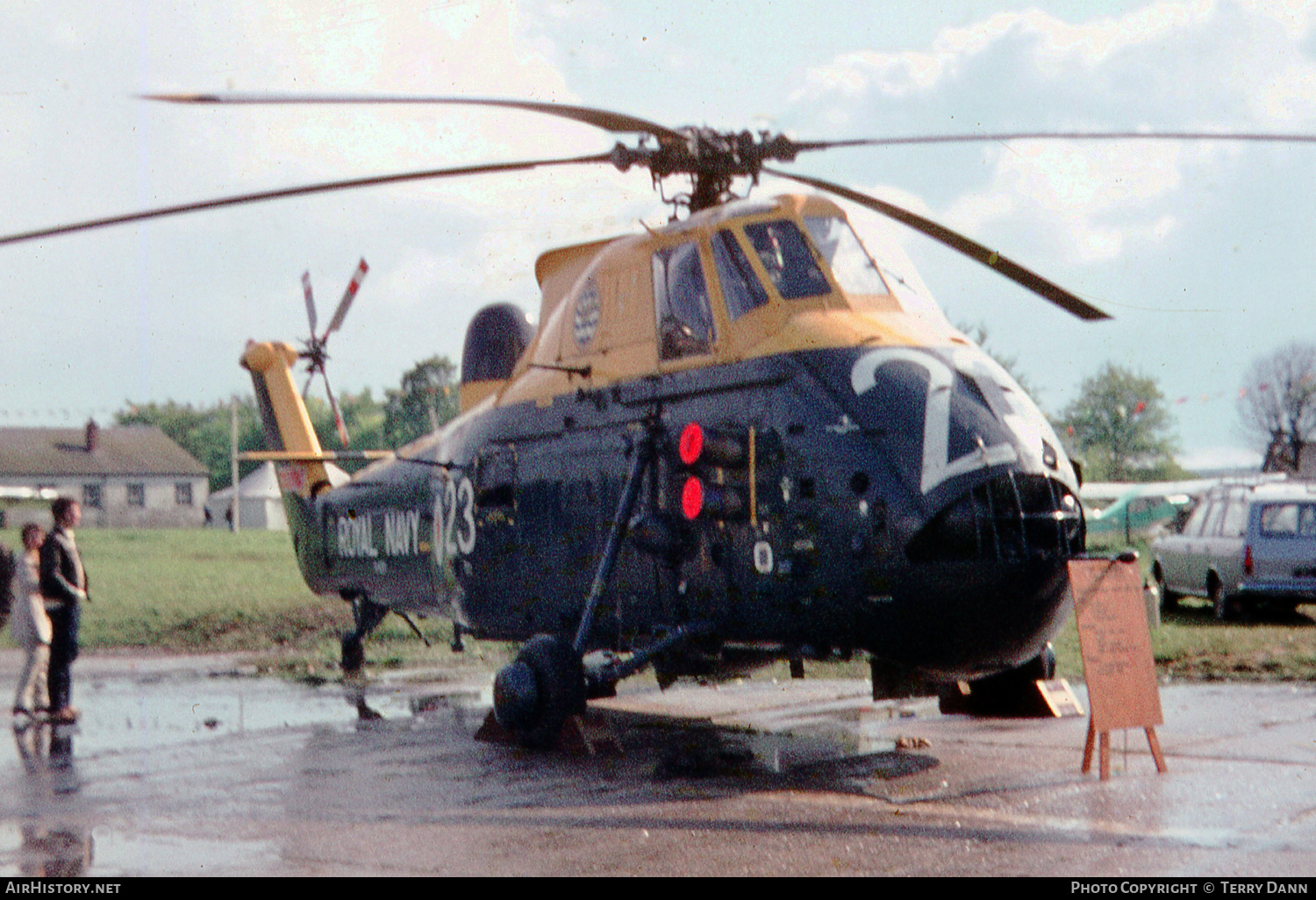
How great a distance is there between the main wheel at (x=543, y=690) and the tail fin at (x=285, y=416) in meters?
6.85

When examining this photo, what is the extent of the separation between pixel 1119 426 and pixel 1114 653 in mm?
76612

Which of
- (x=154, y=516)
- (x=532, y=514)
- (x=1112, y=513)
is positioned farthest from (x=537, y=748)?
(x=154, y=516)

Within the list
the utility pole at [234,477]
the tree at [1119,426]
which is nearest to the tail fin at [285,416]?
the utility pole at [234,477]

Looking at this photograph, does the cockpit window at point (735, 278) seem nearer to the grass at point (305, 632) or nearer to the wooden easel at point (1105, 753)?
the grass at point (305, 632)

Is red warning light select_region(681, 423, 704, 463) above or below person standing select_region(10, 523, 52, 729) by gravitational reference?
above

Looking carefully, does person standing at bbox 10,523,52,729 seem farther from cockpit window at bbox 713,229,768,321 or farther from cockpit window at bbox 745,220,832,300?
cockpit window at bbox 745,220,832,300

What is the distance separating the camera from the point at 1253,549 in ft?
58.9

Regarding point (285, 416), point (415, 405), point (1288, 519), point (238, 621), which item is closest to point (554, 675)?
point (285, 416)

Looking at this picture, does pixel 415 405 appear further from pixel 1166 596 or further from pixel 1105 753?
pixel 1105 753

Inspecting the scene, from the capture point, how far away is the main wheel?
911 centimetres

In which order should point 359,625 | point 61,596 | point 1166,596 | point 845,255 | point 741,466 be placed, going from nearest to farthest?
1. point 741,466
2. point 845,255
3. point 61,596
4. point 359,625
5. point 1166,596

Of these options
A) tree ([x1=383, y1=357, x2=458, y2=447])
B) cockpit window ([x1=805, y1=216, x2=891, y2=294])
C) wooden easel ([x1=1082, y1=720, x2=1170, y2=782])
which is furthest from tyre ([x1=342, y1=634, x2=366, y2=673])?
tree ([x1=383, y1=357, x2=458, y2=447])

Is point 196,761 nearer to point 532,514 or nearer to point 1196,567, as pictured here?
point 532,514

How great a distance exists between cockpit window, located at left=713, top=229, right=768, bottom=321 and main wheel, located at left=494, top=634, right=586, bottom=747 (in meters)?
2.63
